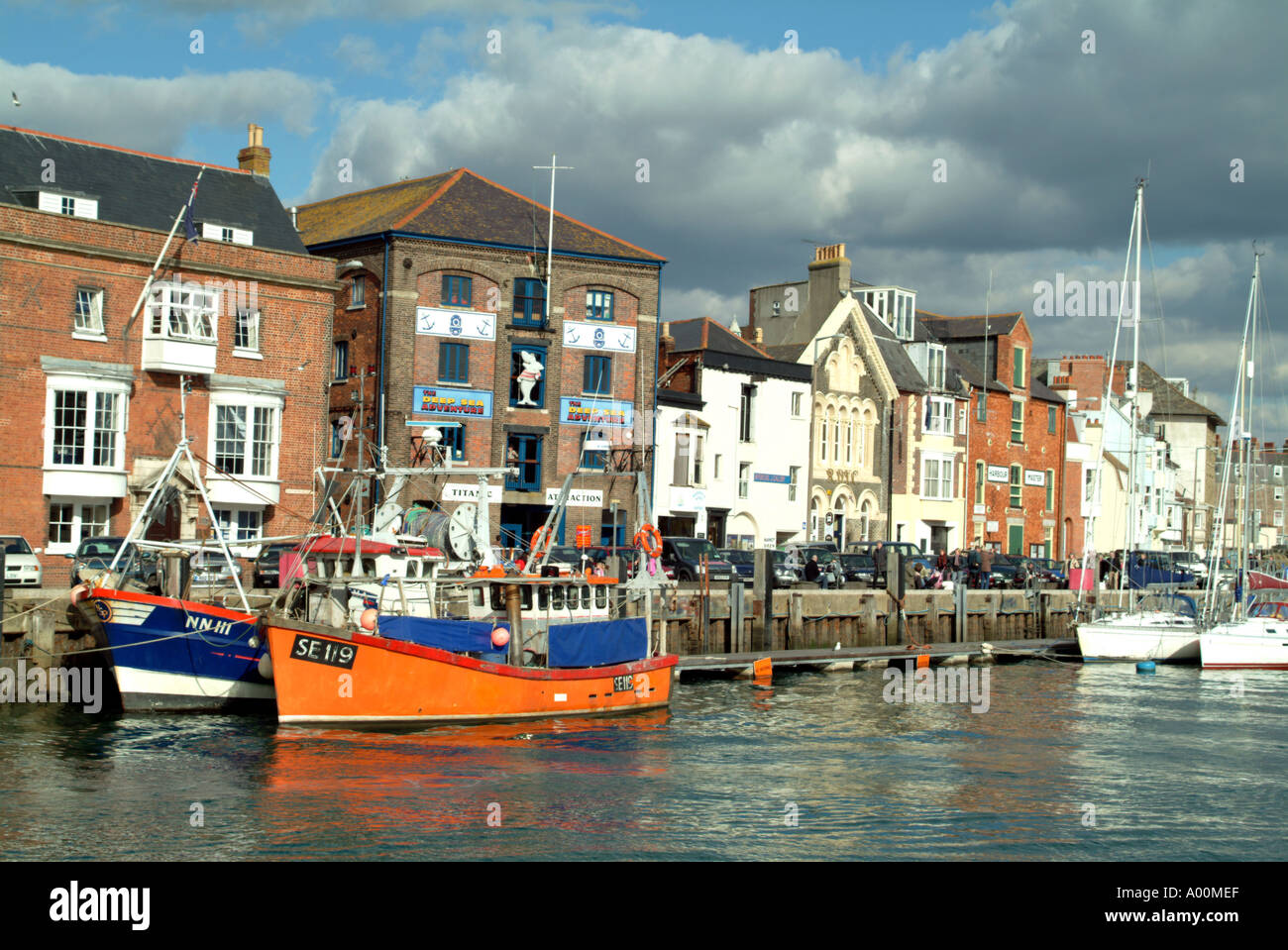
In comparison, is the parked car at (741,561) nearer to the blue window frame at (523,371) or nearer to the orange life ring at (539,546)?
the blue window frame at (523,371)

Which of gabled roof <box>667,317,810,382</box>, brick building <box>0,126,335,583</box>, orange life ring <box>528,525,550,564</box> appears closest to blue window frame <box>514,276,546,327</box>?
brick building <box>0,126,335,583</box>

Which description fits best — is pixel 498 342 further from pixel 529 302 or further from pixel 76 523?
pixel 76 523

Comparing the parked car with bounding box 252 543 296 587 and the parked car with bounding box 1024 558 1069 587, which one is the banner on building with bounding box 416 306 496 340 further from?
the parked car with bounding box 1024 558 1069 587

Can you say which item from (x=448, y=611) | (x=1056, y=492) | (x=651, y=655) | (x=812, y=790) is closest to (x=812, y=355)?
(x=1056, y=492)

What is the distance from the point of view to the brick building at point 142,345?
109 feet

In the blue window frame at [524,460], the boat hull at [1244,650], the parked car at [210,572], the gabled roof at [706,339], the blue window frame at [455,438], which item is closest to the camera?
the parked car at [210,572]

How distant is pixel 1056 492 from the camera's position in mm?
71312

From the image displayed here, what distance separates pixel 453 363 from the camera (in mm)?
44688

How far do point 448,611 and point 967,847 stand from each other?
11.3m

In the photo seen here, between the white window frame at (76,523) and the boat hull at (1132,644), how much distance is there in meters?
28.5

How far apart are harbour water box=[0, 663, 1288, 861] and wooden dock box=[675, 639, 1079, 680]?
13.2 feet

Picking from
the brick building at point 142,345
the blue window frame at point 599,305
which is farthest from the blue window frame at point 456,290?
the brick building at point 142,345
